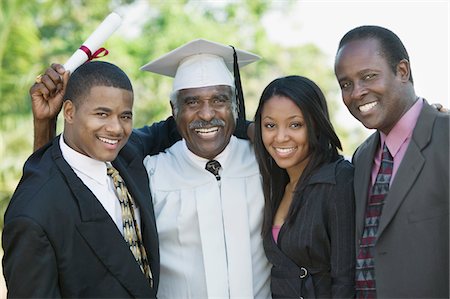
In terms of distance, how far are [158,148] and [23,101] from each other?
8.01 meters

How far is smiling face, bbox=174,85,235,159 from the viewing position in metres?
3.93

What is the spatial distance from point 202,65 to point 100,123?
0.96 metres

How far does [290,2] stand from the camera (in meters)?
16.9

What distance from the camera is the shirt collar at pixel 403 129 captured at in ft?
10.4

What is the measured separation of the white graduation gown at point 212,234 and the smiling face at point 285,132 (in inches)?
13.3

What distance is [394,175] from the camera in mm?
3135

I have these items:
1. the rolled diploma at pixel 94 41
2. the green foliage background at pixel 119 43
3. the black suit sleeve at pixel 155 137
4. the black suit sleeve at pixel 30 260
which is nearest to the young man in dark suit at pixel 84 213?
the black suit sleeve at pixel 30 260

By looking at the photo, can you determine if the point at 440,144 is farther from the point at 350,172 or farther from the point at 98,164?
the point at 98,164

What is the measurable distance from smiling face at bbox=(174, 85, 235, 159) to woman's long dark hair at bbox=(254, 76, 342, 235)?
0.27 m

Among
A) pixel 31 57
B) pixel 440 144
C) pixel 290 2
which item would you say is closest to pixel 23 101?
pixel 31 57

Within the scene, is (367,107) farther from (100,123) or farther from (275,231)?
(100,123)

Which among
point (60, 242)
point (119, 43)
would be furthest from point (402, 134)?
point (119, 43)

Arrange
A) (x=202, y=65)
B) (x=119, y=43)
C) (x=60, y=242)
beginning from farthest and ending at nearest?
(x=119, y=43) → (x=202, y=65) → (x=60, y=242)

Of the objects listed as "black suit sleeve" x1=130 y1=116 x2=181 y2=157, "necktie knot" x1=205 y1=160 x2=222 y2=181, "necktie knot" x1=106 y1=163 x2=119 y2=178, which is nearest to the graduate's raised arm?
"necktie knot" x1=106 y1=163 x2=119 y2=178
